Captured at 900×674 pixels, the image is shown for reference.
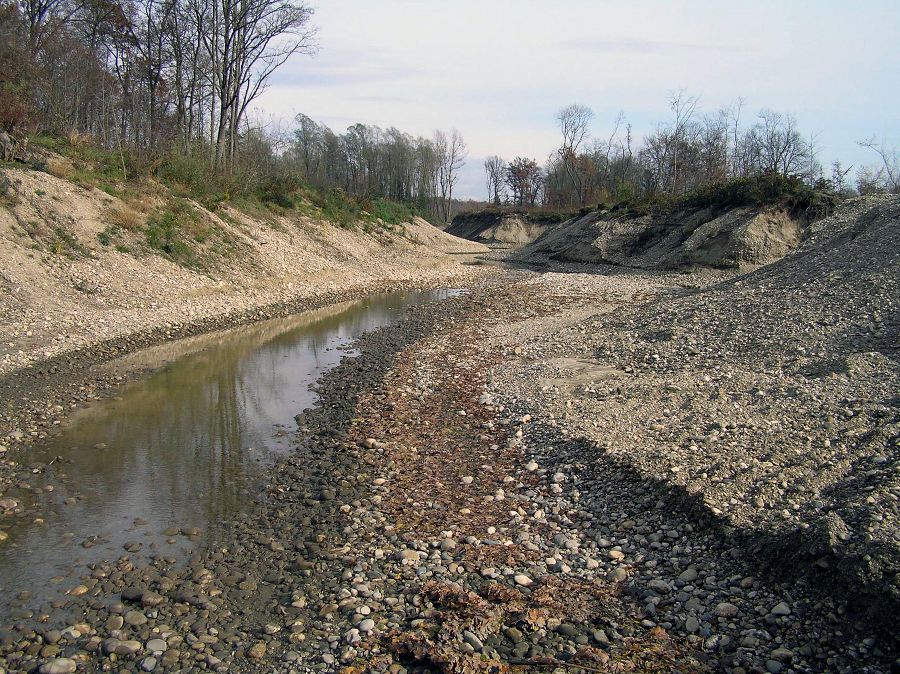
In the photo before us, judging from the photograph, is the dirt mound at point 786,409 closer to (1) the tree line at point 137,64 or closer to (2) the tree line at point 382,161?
(1) the tree line at point 137,64

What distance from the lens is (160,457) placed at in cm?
891

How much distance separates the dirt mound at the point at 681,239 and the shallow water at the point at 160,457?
69.6ft

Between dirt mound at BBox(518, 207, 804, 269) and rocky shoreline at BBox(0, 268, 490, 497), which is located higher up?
dirt mound at BBox(518, 207, 804, 269)

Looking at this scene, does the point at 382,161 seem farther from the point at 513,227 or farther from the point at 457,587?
the point at 457,587

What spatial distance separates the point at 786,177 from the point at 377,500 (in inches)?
1195

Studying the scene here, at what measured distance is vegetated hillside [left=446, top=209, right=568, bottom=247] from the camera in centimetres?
6669

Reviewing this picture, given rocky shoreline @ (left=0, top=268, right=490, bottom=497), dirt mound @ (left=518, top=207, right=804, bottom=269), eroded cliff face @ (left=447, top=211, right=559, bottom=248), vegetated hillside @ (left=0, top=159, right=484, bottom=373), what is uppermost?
eroded cliff face @ (left=447, top=211, right=559, bottom=248)

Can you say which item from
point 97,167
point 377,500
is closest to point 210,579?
point 377,500

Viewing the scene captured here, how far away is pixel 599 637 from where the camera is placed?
498 centimetres

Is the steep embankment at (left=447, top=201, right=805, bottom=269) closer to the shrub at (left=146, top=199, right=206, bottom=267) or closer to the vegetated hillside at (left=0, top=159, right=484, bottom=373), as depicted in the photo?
the vegetated hillside at (left=0, top=159, right=484, bottom=373)

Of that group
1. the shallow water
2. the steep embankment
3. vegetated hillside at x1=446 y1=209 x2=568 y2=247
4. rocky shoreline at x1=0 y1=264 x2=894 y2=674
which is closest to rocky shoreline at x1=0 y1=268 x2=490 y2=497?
the shallow water

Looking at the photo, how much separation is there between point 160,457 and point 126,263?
11.6 metres

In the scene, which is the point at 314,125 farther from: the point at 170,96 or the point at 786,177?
the point at 786,177

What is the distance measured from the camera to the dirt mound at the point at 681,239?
1134 inches
